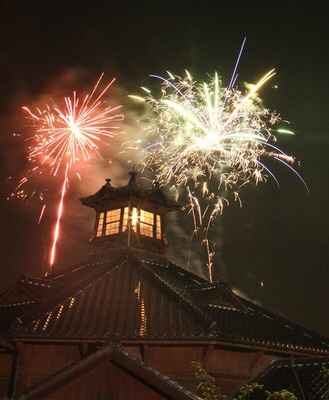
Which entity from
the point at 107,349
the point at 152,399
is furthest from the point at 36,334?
the point at 152,399

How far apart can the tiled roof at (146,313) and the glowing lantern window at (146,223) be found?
183 centimetres

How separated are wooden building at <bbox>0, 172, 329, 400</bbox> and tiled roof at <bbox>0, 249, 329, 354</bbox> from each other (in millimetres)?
35

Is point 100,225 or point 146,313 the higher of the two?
point 100,225

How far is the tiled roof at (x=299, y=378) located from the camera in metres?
12.8

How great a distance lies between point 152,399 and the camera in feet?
39.4

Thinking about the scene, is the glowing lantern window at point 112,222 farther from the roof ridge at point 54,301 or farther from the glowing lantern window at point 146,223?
the roof ridge at point 54,301

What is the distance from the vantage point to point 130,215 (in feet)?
73.7

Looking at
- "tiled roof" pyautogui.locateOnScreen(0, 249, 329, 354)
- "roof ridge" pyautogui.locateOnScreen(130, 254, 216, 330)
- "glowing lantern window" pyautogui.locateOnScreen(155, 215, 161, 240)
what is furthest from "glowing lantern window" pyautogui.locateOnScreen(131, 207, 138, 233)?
"roof ridge" pyautogui.locateOnScreen(130, 254, 216, 330)

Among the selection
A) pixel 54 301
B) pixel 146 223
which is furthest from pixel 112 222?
pixel 54 301

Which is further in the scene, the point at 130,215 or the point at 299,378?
the point at 130,215

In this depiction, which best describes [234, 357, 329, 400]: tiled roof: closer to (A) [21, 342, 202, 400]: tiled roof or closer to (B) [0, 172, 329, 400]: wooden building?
(B) [0, 172, 329, 400]: wooden building

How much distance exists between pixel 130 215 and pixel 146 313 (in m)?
7.85

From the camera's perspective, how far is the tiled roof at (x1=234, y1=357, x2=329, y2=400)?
12.8 m

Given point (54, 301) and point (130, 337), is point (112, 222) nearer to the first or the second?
point (54, 301)
